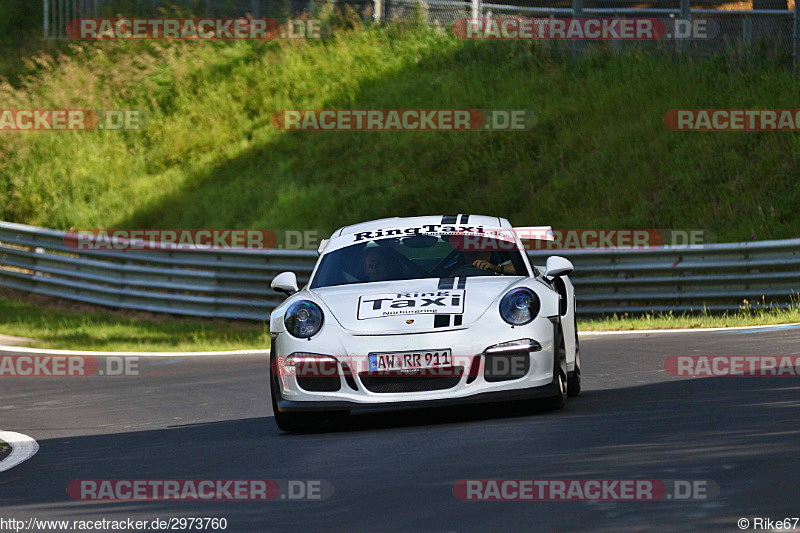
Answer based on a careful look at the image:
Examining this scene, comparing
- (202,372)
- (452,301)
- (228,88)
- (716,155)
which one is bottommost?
(202,372)

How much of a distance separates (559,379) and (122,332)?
37.7ft

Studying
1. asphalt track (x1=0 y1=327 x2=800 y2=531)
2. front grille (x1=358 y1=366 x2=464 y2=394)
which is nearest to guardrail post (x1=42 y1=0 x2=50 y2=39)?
asphalt track (x1=0 y1=327 x2=800 y2=531)

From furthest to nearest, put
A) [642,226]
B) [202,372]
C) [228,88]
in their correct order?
[228,88] → [642,226] → [202,372]

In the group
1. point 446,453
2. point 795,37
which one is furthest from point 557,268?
point 795,37

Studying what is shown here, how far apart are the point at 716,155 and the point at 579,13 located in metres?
4.94

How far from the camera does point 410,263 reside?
372 inches

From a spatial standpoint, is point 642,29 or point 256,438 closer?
point 256,438

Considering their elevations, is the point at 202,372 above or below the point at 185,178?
below

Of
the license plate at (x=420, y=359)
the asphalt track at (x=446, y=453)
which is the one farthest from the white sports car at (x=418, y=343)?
the asphalt track at (x=446, y=453)

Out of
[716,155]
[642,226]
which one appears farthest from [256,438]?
[716,155]

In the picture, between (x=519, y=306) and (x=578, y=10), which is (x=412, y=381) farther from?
(x=578, y=10)

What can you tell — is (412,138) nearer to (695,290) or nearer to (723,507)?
(695,290)

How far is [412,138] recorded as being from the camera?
25531 mm

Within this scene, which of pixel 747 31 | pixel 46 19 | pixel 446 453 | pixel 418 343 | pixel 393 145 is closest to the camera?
pixel 446 453
